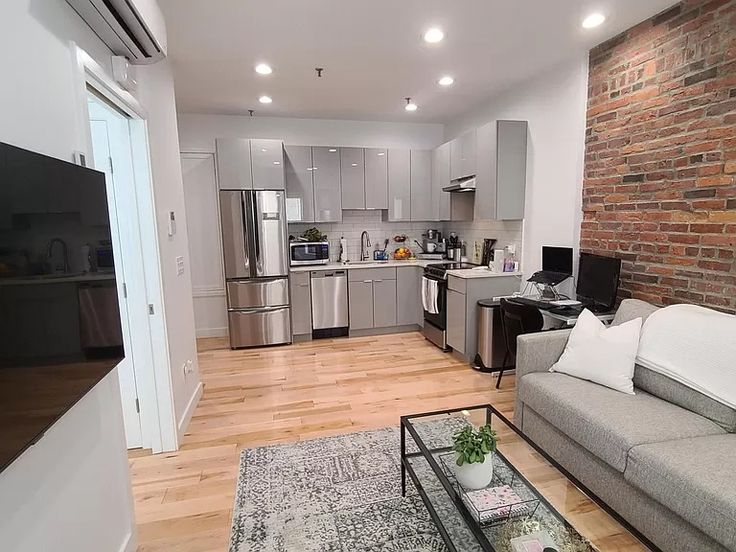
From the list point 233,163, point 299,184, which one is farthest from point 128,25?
point 299,184

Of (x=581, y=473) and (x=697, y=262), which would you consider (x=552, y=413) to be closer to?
(x=581, y=473)

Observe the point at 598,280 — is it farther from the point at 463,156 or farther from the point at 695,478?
the point at 463,156

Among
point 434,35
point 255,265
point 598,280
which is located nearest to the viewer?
point 434,35

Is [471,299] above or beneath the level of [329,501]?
above

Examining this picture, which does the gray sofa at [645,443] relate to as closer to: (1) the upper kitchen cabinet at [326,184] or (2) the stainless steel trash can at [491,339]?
(2) the stainless steel trash can at [491,339]

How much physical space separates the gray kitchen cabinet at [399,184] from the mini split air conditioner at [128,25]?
344 centimetres

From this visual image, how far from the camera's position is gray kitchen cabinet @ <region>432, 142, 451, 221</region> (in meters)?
4.88

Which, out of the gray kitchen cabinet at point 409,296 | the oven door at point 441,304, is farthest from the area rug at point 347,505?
the gray kitchen cabinet at point 409,296

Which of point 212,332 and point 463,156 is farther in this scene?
point 212,332

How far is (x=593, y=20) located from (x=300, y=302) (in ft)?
12.5

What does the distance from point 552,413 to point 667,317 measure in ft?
2.85

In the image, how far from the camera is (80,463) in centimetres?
142

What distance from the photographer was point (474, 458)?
166 cm

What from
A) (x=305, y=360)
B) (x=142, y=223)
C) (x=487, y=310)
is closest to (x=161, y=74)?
(x=142, y=223)
